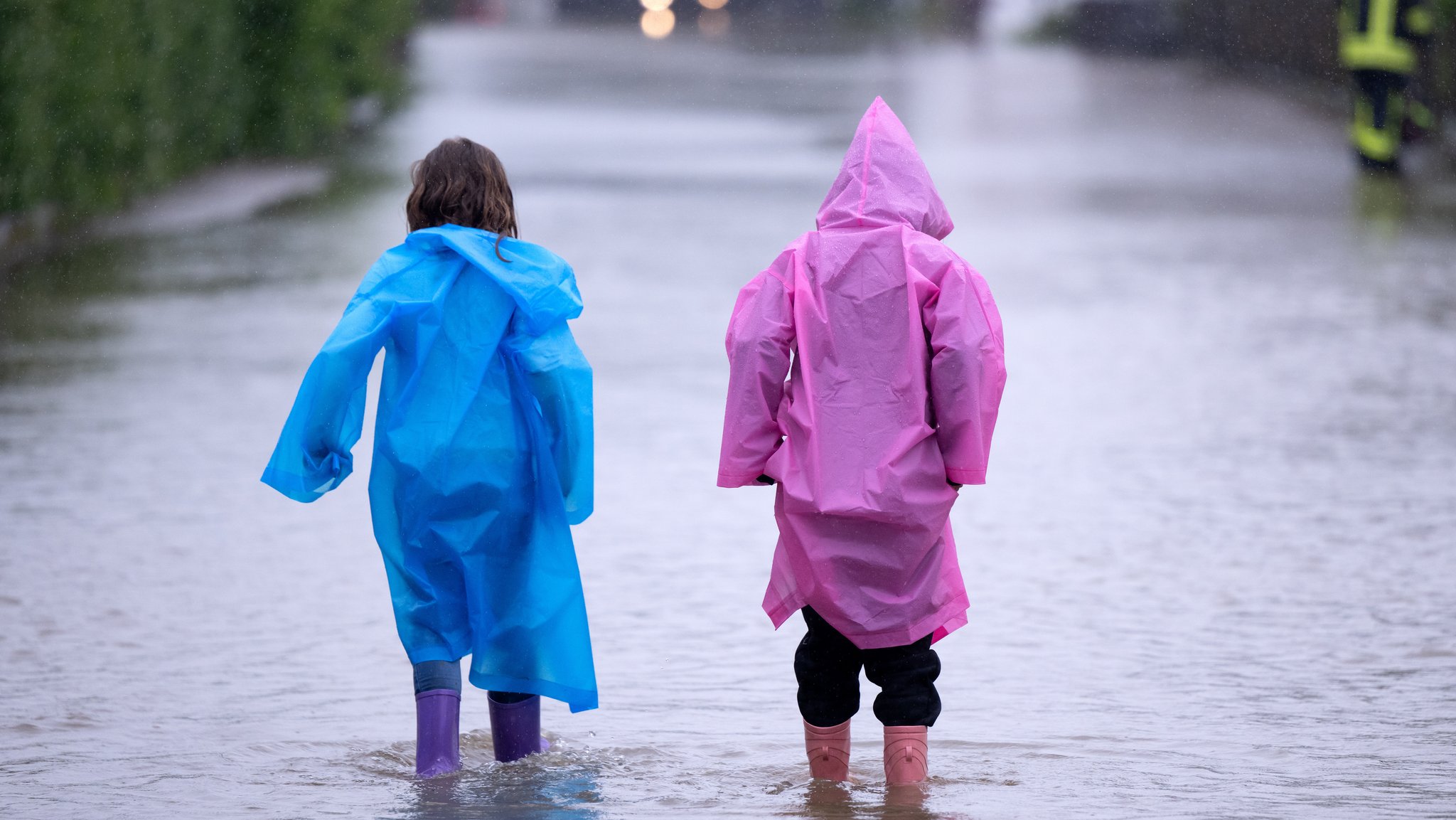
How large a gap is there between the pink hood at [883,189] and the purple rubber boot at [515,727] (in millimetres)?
1219

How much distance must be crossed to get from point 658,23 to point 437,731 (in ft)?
145

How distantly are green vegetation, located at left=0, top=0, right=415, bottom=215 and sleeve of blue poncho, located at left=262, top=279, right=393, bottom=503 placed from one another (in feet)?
25.9

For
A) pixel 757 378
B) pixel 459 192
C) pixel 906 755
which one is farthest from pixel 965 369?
pixel 459 192

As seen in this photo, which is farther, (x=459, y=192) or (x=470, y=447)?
(x=459, y=192)

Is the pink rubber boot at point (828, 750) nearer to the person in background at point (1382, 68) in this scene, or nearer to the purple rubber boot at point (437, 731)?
the purple rubber boot at point (437, 731)

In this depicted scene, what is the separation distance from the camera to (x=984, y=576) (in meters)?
6.04

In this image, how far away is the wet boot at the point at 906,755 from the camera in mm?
4152

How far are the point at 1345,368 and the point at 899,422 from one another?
17.8 feet

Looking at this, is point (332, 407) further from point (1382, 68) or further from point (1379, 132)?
point (1379, 132)

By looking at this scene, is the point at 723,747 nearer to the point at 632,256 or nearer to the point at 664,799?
the point at 664,799

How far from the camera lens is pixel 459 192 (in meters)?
4.28

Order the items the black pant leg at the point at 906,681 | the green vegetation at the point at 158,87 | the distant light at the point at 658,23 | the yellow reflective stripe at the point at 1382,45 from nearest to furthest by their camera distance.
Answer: the black pant leg at the point at 906,681 → the green vegetation at the point at 158,87 → the yellow reflective stripe at the point at 1382,45 → the distant light at the point at 658,23

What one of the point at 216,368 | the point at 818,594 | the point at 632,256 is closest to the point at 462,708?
the point at 818,594

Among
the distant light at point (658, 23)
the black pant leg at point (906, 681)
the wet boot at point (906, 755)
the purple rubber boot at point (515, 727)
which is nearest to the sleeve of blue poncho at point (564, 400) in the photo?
the purple rubber boot at point (515, 727)
